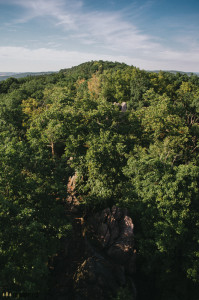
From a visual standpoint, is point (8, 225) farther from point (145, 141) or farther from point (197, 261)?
point (145, 141)

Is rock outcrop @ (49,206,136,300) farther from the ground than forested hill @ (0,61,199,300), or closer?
closer

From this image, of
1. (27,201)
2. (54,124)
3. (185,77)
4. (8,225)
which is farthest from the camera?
(185,77)

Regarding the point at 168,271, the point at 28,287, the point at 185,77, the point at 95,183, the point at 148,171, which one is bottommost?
the point at 168,271

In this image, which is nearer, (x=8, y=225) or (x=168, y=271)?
(x=8, y=225)

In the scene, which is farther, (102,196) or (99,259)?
(102,196)

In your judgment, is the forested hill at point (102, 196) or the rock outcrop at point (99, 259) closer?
the forested hill at point (102, 196)

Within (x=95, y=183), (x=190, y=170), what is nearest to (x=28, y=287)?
(x=95, y=183)

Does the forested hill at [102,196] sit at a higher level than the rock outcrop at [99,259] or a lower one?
higher

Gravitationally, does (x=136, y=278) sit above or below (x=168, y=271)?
below

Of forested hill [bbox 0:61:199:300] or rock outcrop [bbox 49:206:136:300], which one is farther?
rock outcrop [bbox 49:206:136:300]

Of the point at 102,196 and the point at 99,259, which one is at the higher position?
the point at 102,196

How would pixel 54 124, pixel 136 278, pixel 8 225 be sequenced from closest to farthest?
pixel 8 225
pixel 136 278
pixel 54 124
